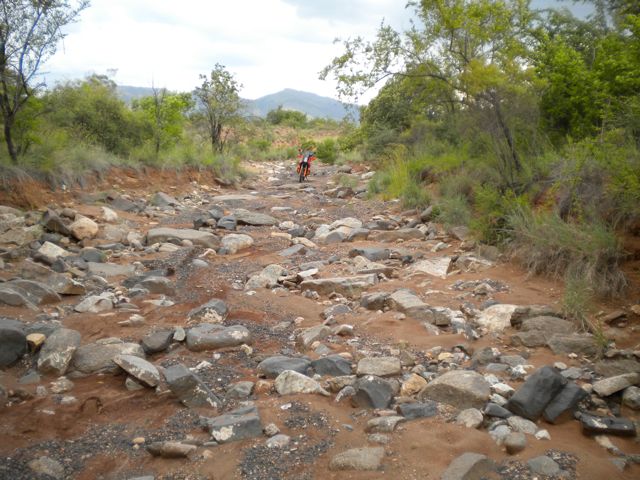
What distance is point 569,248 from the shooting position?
567 cm

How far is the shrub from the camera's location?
5.18 m

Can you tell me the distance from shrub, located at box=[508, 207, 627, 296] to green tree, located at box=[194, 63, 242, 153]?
14894 mm

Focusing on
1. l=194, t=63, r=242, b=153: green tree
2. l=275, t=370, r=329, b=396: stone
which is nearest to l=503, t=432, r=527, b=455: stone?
l=275, t=370, r=329, b=396: stone

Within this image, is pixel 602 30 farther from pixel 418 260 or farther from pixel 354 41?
pixel 418 260

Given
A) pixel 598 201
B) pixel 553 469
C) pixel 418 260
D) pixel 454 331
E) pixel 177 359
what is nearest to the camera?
pixel 553 469

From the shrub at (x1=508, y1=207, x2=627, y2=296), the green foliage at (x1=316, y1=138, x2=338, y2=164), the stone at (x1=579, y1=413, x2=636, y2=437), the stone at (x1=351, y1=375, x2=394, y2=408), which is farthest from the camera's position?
the green foliage at (x1=316, y1=138, x2=338, y2=164)

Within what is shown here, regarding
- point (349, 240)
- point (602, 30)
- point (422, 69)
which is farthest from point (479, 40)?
point (349, 240)

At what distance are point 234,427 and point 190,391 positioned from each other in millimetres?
553

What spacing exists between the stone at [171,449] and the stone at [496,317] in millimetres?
2918

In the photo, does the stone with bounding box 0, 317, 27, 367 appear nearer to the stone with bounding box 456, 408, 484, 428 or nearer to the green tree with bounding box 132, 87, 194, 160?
the stone with bounding box 456, 408, 484, 428

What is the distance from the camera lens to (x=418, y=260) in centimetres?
723

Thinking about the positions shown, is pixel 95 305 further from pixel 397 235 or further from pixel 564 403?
pixel 397 235

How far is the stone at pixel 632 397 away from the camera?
3.30 metres

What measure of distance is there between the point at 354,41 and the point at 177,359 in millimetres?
7354
